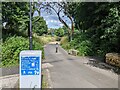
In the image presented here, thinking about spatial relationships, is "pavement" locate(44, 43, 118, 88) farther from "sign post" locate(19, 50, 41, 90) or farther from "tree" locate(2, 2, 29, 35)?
"tree" locate(2, 2, 29, 35)

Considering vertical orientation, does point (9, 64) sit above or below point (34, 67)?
below

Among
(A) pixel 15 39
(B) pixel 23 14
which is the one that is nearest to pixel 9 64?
(A) pixel 15 39

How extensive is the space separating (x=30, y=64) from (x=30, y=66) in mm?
79

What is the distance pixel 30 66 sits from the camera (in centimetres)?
864

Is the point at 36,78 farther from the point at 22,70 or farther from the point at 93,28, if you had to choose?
the point at 93,28

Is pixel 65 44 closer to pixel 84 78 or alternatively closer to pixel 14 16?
pixel 14 16

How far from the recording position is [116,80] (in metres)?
12.9

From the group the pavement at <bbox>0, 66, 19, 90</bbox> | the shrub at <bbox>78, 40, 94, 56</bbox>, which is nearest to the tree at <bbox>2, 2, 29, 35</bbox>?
the shrub at <bbox>78, 40, 94, 56</bbox>

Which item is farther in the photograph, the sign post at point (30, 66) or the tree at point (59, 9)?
the tree at point (59, 9)

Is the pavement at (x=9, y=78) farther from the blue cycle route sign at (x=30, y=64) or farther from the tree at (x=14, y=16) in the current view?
the tree at (x=14, y=16)

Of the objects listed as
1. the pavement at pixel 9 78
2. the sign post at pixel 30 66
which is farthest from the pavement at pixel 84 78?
the sign post at pixel 30 66

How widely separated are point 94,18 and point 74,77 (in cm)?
1163

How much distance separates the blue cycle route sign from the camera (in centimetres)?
863

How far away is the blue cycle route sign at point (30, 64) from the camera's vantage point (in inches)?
340
